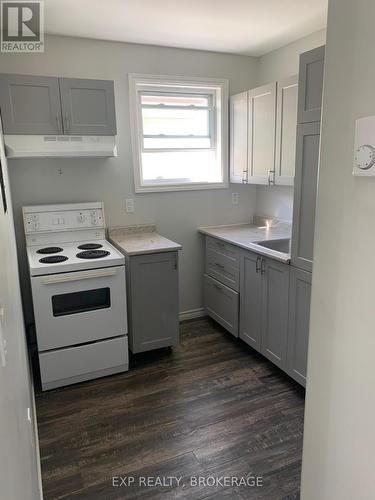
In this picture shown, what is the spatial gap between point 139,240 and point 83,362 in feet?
3.43

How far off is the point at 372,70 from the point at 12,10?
2.31 metres

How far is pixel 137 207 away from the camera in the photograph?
11.0 ft

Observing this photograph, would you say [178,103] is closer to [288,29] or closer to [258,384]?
[288,29]

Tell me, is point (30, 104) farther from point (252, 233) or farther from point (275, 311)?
point (275, 311)

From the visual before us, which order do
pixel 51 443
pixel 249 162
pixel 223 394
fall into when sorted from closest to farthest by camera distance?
1. pixel 51 443
2. pixel 223 394
3. pixel 249 162

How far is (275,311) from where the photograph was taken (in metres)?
2.66

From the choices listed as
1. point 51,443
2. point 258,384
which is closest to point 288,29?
point 258,384

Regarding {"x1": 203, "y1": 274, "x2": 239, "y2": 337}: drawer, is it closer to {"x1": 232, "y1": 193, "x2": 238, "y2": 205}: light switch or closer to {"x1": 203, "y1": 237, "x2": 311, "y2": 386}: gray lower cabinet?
{"x1": 203, "y1": 237, "x2": 311, "y2": 386}: gray lower cabinet

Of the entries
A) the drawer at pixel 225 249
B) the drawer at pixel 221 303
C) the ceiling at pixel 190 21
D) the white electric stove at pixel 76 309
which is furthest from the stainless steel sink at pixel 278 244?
the ceiling at pixel 190 21

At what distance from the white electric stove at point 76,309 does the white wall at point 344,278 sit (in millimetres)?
1766

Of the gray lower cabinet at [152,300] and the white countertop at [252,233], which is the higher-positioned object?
the white countertop at [252,233]

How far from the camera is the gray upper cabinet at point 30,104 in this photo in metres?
2.51

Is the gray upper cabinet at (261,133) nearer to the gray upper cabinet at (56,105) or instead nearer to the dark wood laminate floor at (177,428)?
the gray upper cabinet at (56,105)

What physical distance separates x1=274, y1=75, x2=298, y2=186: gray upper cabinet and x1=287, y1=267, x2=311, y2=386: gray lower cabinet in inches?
30.2
